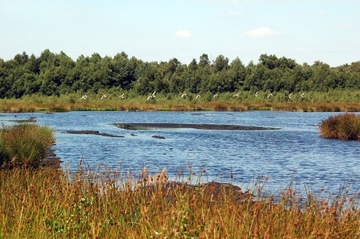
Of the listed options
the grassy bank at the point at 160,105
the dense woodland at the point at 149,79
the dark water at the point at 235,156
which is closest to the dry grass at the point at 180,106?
the grassy bank at the point at 160,105

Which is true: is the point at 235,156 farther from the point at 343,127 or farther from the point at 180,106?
the point at 180,106

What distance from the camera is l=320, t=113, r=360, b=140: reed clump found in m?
37.2

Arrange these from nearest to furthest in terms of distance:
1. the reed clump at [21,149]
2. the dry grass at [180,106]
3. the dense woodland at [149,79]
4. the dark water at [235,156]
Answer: the reed clump at [21,149] → the dark water at [235,156] → the dry grass at [180,106] → the dense woodland at [149,79]

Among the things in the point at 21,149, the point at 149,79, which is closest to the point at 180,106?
the point at 149,79

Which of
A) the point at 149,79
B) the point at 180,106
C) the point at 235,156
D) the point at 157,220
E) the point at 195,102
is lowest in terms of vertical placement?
the point at 235,156

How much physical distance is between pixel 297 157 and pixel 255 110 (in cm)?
6468

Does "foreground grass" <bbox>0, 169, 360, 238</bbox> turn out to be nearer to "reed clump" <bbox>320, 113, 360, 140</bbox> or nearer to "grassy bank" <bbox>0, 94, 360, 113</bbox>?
"reed clump" <bbox>320, 113, 360, 140</bbox>

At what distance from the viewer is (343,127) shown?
37812mm

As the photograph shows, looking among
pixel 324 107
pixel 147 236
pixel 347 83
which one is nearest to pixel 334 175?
pixel 147 236

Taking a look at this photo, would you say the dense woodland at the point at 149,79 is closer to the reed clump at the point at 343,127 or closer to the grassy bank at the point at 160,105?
the grassy bank at the point at 160,105

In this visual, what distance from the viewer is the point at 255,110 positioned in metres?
92.8

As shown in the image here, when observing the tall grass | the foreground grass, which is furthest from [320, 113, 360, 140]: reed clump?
the tall grass

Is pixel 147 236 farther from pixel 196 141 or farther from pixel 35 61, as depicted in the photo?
pixel 35 61

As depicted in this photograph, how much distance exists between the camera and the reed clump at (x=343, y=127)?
37250 mm
